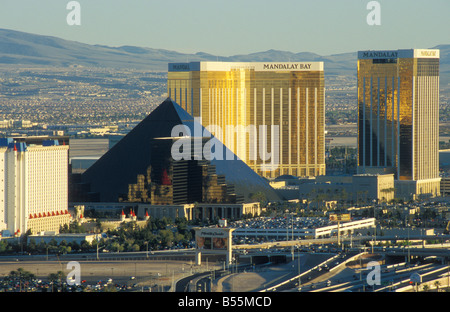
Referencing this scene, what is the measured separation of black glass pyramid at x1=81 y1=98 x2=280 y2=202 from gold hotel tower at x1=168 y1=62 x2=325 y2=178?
126 ft

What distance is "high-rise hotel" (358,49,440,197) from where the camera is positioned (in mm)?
163125

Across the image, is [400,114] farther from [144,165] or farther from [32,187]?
[32,187]

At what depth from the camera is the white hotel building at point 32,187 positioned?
4309 inches

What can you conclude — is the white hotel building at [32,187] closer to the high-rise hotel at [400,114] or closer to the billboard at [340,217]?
the billboard at [340,217]

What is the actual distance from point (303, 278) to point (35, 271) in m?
19.0

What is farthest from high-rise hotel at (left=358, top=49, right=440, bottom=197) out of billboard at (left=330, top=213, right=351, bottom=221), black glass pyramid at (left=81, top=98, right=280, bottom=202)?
billboard at (left=330, top=213, right=351, bottom=221)

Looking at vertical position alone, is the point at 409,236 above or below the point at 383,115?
below

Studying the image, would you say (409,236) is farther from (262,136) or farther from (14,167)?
(262,136)

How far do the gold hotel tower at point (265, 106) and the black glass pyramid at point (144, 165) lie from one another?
38.4 meters

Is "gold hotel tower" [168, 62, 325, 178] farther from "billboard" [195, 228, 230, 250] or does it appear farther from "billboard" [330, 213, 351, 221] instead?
"billboard" [195, 228, 230, 250]

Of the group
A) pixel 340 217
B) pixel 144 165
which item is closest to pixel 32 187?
pixel 144 165
